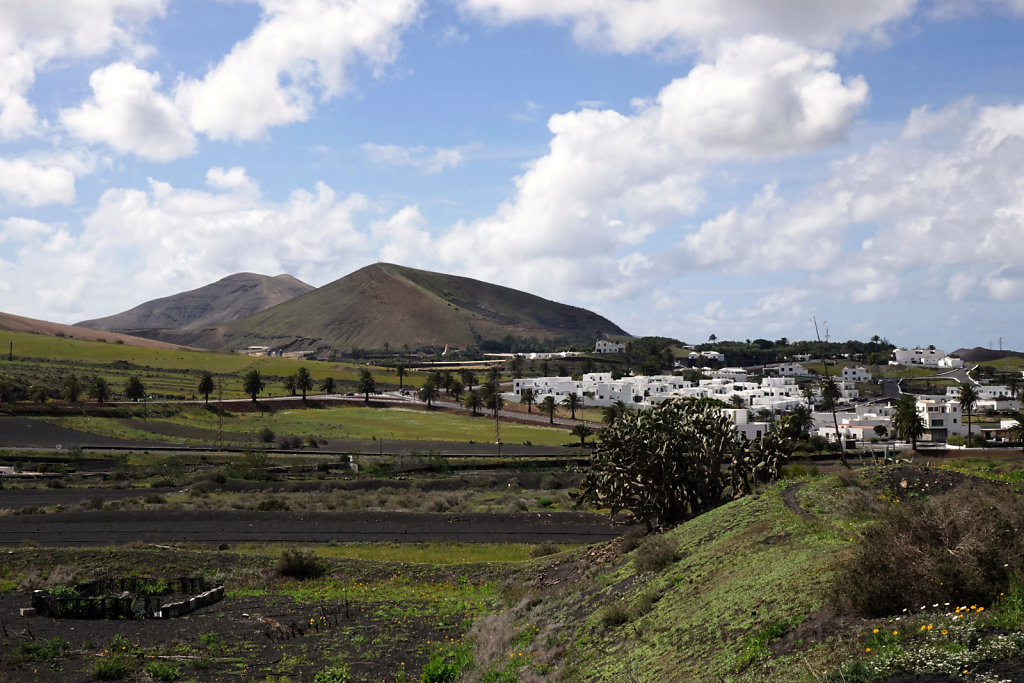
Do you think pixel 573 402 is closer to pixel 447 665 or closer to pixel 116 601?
pixel 116 601

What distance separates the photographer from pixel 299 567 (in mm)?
31609

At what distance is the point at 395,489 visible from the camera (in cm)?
5994

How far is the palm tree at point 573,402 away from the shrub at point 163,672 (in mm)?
109977

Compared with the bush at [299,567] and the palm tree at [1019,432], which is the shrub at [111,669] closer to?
the bush at [299,567]

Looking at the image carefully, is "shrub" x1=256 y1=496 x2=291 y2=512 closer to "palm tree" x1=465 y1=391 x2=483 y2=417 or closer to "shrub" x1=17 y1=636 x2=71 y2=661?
"shrub" x1=17 y1=636 x2=71 y2=661

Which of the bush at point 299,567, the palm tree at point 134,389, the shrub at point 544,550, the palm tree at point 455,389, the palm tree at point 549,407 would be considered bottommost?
the shrub at point 544,550

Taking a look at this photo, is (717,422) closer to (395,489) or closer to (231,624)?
(231,624)

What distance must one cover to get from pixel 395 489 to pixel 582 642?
4397 cm

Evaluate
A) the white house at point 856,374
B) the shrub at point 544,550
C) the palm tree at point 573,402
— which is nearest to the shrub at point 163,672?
the shrub at point 544,550

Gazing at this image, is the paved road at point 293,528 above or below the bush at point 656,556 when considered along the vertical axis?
below

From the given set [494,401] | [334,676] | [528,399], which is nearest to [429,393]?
[528,399]

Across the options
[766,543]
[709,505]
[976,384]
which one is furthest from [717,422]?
[976,384]

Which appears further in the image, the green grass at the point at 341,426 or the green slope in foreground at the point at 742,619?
the green grass at the point at 341,426

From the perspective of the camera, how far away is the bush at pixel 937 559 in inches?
456
